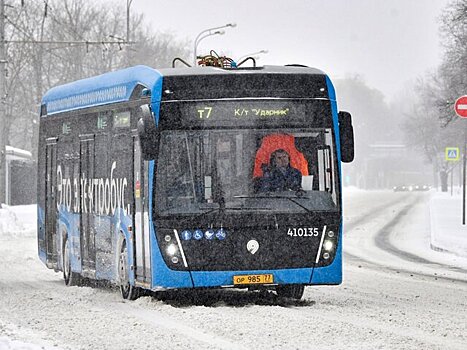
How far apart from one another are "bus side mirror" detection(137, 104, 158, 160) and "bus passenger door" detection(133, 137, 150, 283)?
0.60m

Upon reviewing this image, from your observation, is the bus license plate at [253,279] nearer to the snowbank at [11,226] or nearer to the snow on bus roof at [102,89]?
the snow on bus roof at [102,89]

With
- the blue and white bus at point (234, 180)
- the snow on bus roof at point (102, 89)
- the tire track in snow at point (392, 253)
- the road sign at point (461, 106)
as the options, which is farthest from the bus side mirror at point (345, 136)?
the road sign at point (461, 106)

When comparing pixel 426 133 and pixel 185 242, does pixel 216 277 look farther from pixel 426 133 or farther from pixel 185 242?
pixel 426 133

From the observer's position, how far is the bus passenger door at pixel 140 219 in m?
15.7

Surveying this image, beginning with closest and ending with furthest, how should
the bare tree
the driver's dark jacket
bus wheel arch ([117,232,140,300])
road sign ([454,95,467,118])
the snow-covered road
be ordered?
the snow-covered road → the driver's dark jacket → bus wheel arch ([117,232,140,300]) → road sign ([454,95,467,118]) → the bare tree

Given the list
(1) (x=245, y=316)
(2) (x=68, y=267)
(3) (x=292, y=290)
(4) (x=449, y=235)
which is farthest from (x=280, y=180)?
(4) (x=449, y=235)

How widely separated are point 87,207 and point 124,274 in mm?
2403

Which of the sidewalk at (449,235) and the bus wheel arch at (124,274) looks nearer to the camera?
the bus wheel arch at (124,274)

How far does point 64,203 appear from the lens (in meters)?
20.5

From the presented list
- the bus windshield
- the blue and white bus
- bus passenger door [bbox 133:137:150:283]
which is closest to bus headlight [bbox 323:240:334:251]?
the blue and white bus

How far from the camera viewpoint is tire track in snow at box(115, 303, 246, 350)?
37.1 ft

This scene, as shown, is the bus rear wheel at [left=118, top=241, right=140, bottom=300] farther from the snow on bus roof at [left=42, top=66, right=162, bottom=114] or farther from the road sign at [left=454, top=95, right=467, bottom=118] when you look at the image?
the road sign at [left=454, top=95, right=467, bottom=118]

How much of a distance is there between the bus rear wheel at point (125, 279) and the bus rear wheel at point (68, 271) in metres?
2.88

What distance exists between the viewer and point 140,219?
1598 cm
